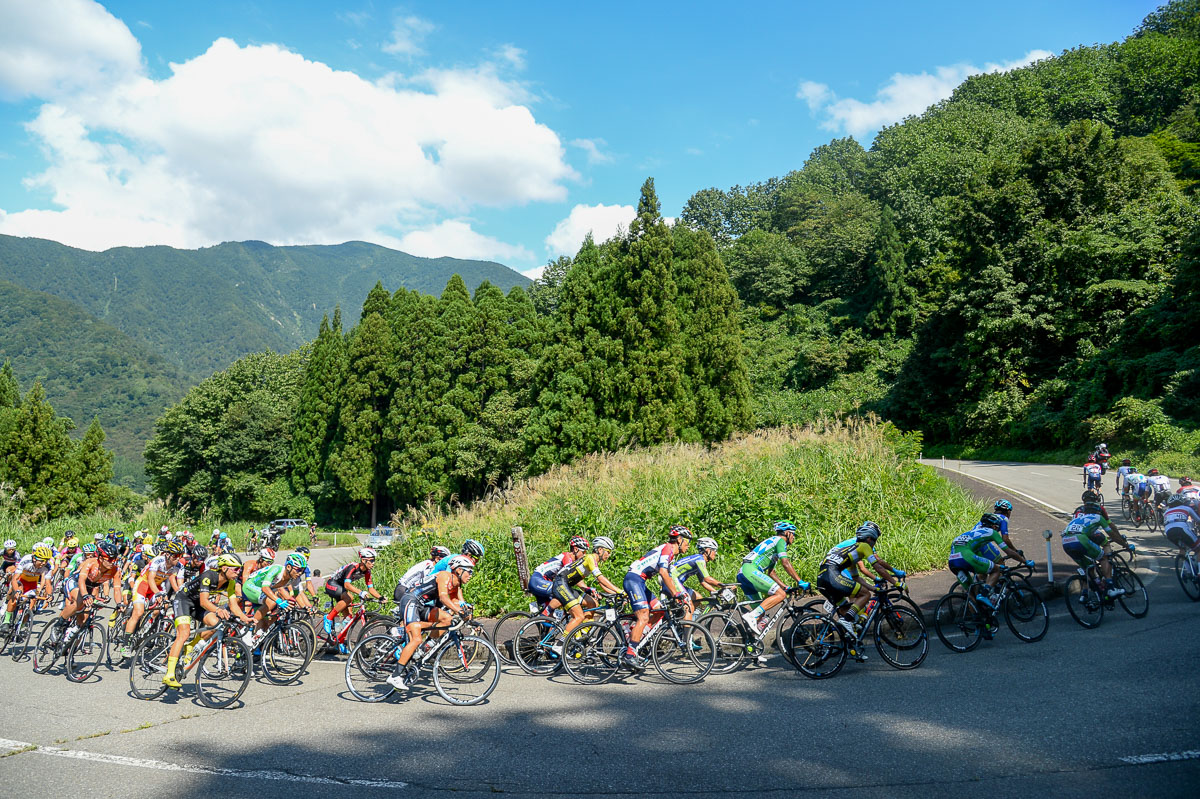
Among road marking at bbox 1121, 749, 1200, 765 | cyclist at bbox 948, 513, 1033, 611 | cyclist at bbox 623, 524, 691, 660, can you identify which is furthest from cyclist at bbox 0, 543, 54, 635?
road marking at bbox 1121, 749, 1200, 765

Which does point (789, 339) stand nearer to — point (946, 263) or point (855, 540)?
point (946, 263)

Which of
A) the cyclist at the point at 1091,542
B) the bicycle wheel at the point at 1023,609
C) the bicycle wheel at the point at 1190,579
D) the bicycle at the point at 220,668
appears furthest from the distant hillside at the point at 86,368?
the bicycle wheel at the point at 1190,579

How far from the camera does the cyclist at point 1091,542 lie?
909 centimetres

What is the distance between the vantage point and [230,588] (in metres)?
9.72

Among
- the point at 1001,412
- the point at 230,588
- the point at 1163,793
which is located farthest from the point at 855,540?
the point at 1001,412

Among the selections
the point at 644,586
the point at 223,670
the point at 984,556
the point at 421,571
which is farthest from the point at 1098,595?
the point at 223,670

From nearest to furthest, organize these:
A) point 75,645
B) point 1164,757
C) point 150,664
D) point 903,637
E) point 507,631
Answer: point 1164,757 < point 903,637 < point 150,664 < point 507,631 < point 75,645

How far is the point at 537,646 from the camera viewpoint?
9281mm

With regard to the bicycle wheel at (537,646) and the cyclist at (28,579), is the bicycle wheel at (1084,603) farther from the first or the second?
the cyclist at (28,579)

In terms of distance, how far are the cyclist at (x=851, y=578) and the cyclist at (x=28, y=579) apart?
12.8m

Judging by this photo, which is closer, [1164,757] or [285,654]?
[1164,757]

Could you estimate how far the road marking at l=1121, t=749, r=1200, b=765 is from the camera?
509 cm

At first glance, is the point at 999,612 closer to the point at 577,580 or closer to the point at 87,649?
the point at 577,580

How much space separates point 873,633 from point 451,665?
4.80 m
